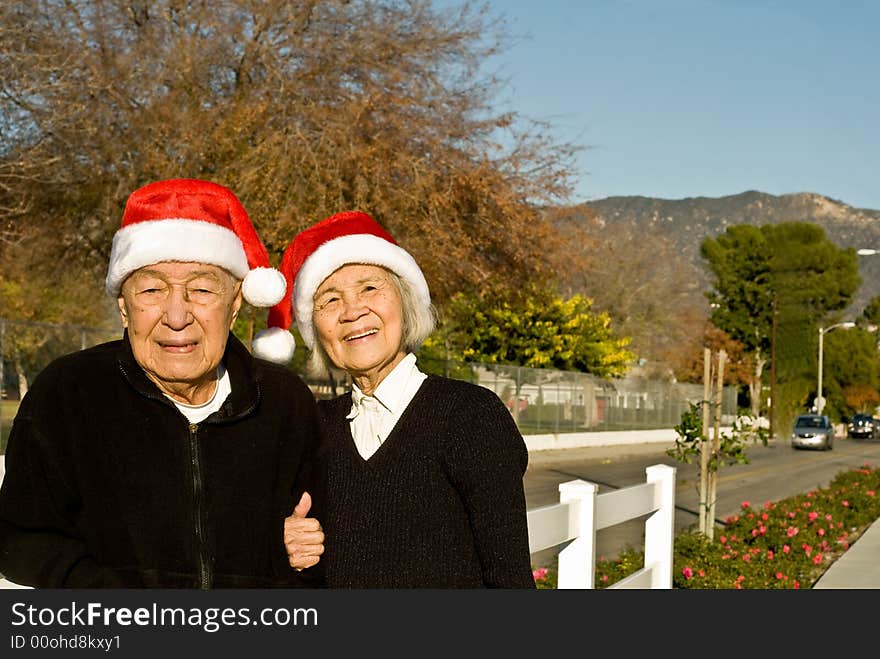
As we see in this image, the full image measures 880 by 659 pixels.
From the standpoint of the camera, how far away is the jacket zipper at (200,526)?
7.85ft

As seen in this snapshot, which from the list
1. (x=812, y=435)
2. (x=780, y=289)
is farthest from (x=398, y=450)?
(x=780, y=289)

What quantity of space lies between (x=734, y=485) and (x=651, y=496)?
17.5 meters

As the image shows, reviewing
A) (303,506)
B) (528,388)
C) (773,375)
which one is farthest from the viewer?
(773,375)

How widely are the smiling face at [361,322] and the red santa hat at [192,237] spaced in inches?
7.8

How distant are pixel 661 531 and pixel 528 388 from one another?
95.9ft

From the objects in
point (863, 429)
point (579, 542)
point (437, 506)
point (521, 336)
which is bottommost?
point (863, 429)

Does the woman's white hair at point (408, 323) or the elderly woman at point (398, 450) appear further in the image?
the woman's white hair at point (408, 323)

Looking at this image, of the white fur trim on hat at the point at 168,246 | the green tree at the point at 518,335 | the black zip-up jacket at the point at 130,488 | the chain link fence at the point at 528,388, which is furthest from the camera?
the green tree at the point at 518,335

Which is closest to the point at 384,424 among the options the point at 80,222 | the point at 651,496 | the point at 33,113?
the point at 651,496

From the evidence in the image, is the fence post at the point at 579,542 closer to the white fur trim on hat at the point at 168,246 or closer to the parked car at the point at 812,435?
the white fur trim on hat at the point at 168,246

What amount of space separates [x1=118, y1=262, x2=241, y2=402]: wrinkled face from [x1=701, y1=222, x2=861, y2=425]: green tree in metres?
67.1

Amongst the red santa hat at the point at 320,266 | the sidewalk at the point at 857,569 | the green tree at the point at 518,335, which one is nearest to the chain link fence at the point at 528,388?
the green tree at the point at 518,335

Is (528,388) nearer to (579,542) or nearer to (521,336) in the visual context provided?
(521,336)

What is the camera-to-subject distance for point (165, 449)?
241 cm
